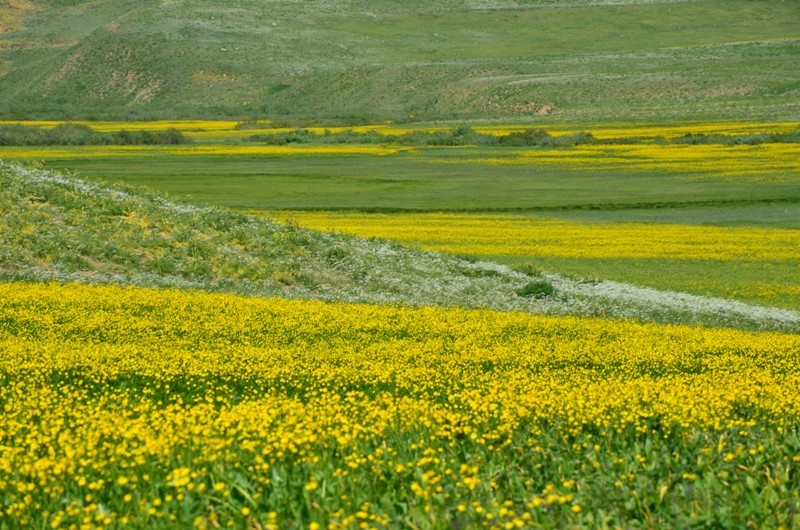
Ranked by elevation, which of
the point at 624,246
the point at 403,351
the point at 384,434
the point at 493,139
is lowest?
the point at 493,139

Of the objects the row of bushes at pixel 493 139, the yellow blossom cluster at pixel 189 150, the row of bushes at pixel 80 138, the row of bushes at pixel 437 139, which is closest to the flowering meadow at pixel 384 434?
the yellow blossom cluster at pixel 189 150

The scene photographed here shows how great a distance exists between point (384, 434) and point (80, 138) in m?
100

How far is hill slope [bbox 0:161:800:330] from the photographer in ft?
77.6

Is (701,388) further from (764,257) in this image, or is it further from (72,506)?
(764,257)

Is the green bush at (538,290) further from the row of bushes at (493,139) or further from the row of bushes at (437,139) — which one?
the row of bushes at (437,139)

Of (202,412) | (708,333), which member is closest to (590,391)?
(202,412)

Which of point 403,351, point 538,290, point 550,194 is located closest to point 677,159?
point 550,194

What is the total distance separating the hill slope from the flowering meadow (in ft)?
27.5

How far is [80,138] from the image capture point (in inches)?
4060

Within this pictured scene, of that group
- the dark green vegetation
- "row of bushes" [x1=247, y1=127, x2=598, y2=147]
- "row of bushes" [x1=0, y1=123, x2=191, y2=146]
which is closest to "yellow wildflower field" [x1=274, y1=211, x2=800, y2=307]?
the dark green vegetation

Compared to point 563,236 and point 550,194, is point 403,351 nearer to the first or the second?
point 563,236

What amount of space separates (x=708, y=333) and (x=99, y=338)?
33.3 feet

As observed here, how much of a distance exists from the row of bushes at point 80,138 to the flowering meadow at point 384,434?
90.9 m

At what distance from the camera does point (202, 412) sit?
9.00m
